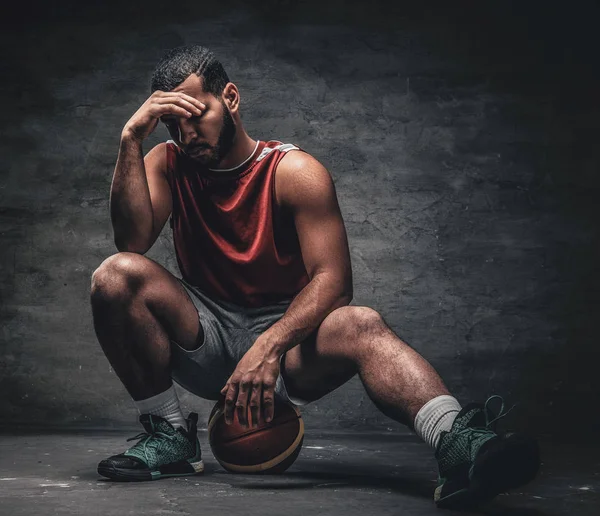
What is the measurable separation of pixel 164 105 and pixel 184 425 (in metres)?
1.03

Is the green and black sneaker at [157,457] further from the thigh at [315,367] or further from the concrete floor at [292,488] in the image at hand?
the thigh at [315,367]

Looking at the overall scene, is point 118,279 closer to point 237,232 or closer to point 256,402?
point 237,232

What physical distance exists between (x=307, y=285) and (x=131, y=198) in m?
0.64

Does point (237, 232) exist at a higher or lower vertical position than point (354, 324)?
higher

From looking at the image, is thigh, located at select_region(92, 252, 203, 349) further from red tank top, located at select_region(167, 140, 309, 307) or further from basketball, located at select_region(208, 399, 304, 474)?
basketball, located at select_region(208, 399, 304, 474)

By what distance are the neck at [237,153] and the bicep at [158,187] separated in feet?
0.61

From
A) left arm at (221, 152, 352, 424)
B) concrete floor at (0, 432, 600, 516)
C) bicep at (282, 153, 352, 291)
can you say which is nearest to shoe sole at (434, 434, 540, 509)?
concrete floor at (0, 432, 600, 516)

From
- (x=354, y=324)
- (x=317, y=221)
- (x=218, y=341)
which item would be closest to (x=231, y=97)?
(x=317, y=221)

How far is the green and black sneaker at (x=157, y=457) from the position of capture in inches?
110

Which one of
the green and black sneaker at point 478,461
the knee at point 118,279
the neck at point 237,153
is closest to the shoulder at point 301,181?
the neck at point 237,153

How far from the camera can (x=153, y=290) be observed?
2.83m

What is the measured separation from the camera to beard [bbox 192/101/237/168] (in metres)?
2.95

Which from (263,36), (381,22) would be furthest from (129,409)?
(381,22)

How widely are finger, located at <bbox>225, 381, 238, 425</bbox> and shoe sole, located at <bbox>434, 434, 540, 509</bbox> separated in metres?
0.71
